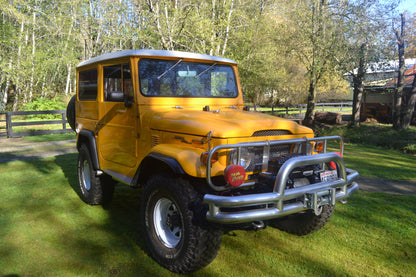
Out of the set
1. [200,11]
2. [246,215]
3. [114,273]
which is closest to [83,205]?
[114,273]

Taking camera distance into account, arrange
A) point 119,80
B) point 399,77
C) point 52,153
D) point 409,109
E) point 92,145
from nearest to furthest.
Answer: point 119,80
point 92,145
point 52,153
point 409,109
point 399,77

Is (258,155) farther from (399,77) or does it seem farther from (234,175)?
(399,77)

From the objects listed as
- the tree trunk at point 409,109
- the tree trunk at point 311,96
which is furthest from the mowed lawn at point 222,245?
the tree trunk at point 311,96

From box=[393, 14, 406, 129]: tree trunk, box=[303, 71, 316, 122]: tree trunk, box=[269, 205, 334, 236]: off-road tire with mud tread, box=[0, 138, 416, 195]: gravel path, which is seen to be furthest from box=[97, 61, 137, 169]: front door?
box=[393, 14, 406, 129]: tree trunk

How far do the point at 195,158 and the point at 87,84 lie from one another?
296 cm

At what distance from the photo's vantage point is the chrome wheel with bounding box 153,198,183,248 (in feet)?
10.7

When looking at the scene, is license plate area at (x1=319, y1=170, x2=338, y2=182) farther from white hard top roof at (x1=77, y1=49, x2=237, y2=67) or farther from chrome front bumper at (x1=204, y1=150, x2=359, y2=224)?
white hard top roof at (x1=77, y1=49, x2=237, y2=67)

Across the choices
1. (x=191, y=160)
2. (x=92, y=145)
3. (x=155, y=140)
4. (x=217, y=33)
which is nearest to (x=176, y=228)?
(x=191, y=160)

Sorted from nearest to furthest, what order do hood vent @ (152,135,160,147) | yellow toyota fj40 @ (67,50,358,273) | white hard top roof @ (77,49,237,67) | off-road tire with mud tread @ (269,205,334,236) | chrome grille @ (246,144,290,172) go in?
yellow toyota fj40 @ (67,50,358,273)
chrome grille @ (246,144,290,172)
hood vent @ (152,135,160,147)
off-road tire with mud tread @ (269,205,334,236)
white hard top roof @ (77,49,237,67)

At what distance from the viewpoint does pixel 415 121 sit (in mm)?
20469

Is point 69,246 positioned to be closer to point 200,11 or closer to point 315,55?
point 200,11

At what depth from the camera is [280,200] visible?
8.95 feet

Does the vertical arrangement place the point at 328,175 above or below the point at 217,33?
below

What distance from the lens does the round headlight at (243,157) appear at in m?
3.02
